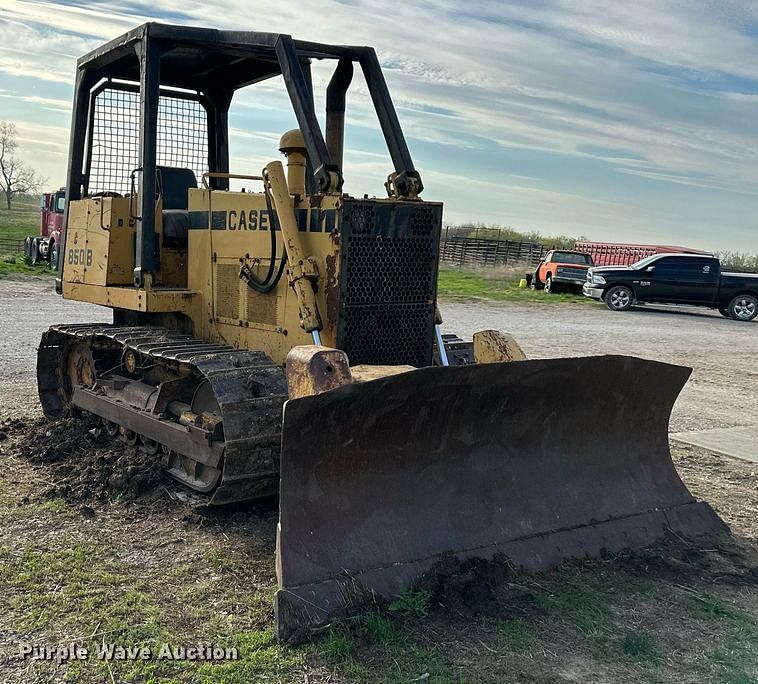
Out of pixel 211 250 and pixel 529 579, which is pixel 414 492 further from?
pixel 211 250

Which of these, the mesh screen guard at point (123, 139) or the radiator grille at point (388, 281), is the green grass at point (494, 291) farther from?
the radiator grille at point (388, 281)

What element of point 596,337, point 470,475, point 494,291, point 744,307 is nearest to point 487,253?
point 494,291

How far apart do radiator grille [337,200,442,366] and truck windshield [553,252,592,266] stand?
2417 centimetres

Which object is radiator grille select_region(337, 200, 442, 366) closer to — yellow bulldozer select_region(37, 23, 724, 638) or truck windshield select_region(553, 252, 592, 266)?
yellow bulldozer select_region(37, 23, 724, 638)

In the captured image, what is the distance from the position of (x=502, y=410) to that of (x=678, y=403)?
5.97 metres

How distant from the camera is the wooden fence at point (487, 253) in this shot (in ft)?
135

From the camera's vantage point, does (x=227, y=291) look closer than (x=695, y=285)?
Yes

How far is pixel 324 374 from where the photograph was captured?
14.7 feet

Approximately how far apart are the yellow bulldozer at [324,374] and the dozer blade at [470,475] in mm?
12

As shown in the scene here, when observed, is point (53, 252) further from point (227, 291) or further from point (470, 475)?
point (470, 475)

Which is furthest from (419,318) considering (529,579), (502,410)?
(529,579)

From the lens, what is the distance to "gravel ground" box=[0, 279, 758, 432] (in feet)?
31.9

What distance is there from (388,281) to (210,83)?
3242mm

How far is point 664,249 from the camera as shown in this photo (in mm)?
40188
